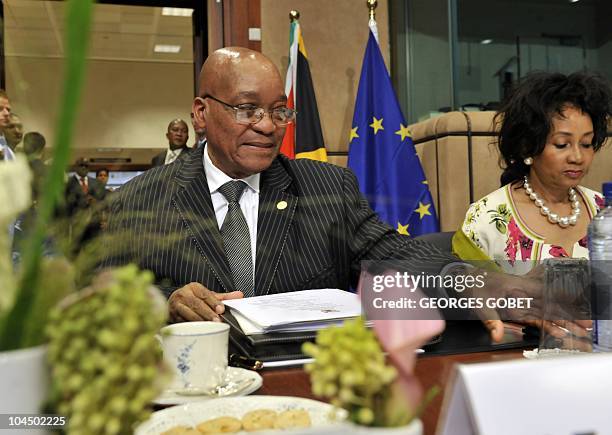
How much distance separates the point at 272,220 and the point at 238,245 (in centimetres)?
12

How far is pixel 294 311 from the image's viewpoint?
92 centimetres

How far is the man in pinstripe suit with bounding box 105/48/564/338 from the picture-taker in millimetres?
1413

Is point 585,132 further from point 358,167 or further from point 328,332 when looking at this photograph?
point 328,332

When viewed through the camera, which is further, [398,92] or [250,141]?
[398,92]

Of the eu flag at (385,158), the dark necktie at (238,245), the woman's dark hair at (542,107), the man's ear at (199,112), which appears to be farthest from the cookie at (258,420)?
the eu flag at (385,158)

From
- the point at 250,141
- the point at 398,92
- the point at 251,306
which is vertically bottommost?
the point at 251,306

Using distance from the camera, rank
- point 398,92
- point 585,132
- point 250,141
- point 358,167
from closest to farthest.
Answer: point 250,141, point 585,132, point 358,167, point 398,92

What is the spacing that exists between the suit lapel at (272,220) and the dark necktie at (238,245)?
0.02 meters

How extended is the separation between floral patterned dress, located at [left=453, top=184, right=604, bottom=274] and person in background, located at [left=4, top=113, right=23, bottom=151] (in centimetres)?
143

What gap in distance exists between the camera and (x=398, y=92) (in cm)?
360

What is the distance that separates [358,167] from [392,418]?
274 centimetres

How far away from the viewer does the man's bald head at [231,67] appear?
61.9 inches

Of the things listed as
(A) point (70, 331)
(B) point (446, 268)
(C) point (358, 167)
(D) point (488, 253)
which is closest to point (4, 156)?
(A) point (70, 331)

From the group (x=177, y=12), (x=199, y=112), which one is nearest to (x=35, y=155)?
(x=199, y=112)
